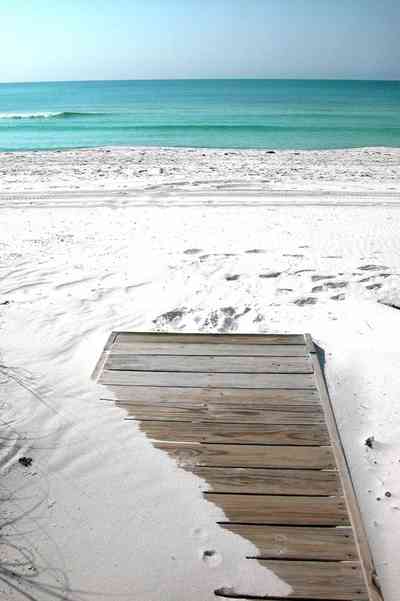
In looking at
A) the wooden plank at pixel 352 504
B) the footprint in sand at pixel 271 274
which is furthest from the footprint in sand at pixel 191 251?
the wooden plank at pixel 352 504

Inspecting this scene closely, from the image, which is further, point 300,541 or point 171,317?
point 171,317

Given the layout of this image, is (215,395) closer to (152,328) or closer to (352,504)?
(352,504)

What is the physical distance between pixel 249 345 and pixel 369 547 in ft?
6.88

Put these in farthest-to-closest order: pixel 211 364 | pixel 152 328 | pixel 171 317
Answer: pixel 171 317
pixel 152 328
pixel 211 364

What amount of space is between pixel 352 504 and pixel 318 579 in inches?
18.0

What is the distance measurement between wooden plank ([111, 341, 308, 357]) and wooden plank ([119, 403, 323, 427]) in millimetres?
771

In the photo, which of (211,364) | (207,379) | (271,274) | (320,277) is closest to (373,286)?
(320,277)

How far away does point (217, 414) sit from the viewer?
341 cm

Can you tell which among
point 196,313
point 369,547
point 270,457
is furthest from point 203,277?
point 369,547

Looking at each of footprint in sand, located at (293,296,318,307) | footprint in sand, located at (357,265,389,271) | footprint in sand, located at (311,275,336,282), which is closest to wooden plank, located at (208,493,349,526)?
footprint in sand, located at (293,296,318,307)

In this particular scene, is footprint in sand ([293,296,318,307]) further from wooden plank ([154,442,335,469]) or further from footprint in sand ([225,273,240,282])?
wooden plank ([154,442,335,469])

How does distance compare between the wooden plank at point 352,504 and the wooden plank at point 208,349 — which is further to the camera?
the wooden plank at point 208,349

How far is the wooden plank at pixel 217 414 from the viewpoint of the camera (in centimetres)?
334

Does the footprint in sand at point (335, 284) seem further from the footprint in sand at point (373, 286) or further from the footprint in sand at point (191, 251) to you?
the footprint in sand at point (191, 251)
